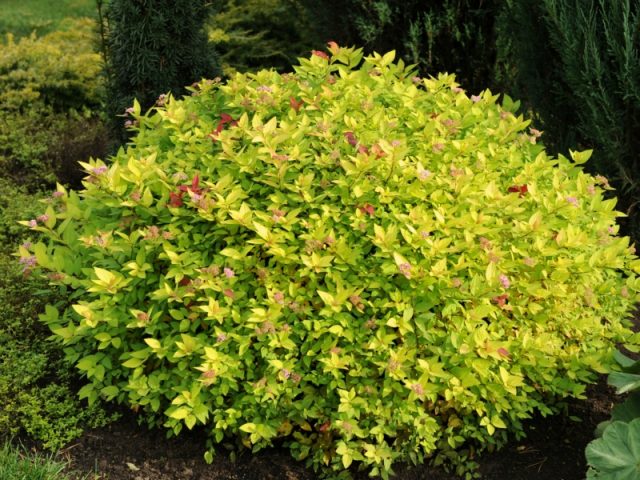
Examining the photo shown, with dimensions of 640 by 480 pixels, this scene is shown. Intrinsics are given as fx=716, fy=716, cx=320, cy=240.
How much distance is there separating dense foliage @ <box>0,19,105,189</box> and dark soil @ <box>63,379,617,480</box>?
3.01 metres

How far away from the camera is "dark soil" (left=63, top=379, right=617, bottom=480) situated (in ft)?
8.95

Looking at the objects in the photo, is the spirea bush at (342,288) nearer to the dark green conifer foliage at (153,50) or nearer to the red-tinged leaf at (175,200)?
the red-tinged leaf at (175,200)

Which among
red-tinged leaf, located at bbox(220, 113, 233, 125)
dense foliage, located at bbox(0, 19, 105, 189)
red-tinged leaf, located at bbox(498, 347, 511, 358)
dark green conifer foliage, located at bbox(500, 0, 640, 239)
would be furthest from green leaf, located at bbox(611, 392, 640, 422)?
dense foliage, located at bbox(0, 19, 105, 189)

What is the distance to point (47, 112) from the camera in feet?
20.6

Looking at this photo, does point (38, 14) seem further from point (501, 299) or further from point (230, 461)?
point (501, 299)

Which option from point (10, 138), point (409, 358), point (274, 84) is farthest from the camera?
point (10, 138)

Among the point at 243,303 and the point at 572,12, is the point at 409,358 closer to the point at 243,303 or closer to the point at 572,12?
the point at 243,303

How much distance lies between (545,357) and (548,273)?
12.7 inches

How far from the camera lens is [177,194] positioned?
2.71 metres

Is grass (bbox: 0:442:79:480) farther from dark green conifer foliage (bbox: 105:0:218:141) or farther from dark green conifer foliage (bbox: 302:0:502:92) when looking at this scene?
dark green conifer foliage (bbox: 302:0:502:92)

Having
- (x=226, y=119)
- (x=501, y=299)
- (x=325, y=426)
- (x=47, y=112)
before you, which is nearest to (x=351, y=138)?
(x=226, y=119)

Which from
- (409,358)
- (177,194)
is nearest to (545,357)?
(409,358)

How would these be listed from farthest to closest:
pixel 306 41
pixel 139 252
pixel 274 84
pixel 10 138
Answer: pixel 306 41, pixel 10 138, pixel 274 84, pixel 139 252

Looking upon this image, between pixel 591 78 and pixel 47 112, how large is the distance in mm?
4589
